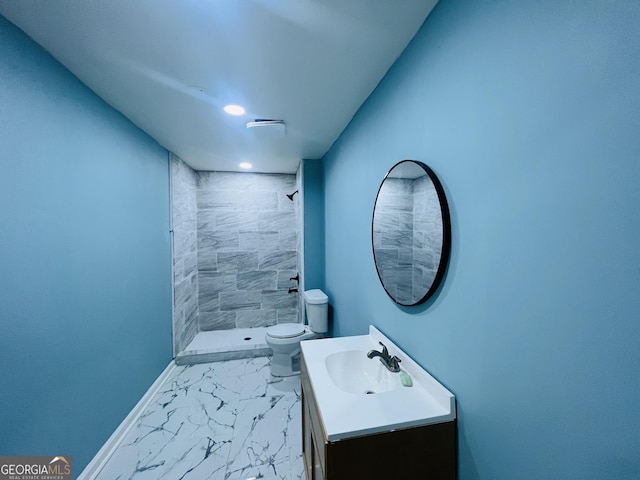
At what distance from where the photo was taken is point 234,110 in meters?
1.75

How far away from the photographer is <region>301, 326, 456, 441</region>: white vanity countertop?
857 mm

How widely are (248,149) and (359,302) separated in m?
1.92

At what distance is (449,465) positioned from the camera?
896mm

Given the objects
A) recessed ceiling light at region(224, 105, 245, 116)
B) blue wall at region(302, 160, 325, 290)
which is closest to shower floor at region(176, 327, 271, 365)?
blue wall at region(302, 160, 325, 290)

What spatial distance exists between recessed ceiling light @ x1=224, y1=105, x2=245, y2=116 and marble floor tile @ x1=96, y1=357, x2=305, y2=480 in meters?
2.38

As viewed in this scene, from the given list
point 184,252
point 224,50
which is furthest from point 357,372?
point 184,252

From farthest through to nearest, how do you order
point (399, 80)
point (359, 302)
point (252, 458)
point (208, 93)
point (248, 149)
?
point (248, 149) < point (359, 302) < point (252, 458) < point (208, 93) < point (399, 80)

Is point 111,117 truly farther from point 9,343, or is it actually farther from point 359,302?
point 359,302

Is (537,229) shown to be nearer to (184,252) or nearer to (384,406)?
(384,406)

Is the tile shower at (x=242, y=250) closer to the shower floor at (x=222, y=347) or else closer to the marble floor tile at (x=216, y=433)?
the shower floor at (x=222, y=347)

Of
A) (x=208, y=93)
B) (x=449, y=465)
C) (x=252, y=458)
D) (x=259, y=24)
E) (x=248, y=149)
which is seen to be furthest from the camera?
(x=248, y=149)

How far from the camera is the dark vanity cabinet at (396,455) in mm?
830

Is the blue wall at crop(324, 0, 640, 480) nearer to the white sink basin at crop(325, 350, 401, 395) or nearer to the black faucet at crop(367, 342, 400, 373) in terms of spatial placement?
the black faucet at crop(367, 342, 400, 373)

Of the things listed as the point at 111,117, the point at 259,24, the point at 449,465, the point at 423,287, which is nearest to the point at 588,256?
the point at 423,287
